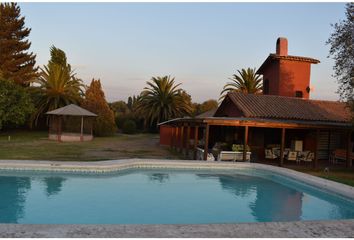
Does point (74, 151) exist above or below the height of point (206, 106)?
below

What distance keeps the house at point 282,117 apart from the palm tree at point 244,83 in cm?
1269

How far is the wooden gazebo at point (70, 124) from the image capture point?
90.8 ft

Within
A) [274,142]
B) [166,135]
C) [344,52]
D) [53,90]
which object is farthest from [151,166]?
[53,90]

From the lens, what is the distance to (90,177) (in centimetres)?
1216

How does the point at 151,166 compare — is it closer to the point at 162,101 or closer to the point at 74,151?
the point at 74,151

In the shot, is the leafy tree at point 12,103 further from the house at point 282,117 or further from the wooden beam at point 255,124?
the wooden beam at point 255,124

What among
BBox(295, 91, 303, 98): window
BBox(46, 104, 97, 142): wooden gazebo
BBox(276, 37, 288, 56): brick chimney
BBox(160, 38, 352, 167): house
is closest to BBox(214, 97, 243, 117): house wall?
BBox(160, 38, 352, 167): house

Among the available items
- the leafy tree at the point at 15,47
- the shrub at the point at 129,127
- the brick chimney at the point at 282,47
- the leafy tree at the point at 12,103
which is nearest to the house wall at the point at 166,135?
the brick chimney at the point at 282,47

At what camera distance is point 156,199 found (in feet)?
32.0

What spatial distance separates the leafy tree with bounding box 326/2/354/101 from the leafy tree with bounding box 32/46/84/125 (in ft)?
90.1

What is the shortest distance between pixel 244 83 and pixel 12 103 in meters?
25.4

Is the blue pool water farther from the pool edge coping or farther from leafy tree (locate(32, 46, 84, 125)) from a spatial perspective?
leafy tree (locate(32, 46, 84, 125))

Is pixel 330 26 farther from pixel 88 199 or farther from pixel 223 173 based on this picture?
pixel 88 199

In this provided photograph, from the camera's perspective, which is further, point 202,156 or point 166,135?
point 166,135
